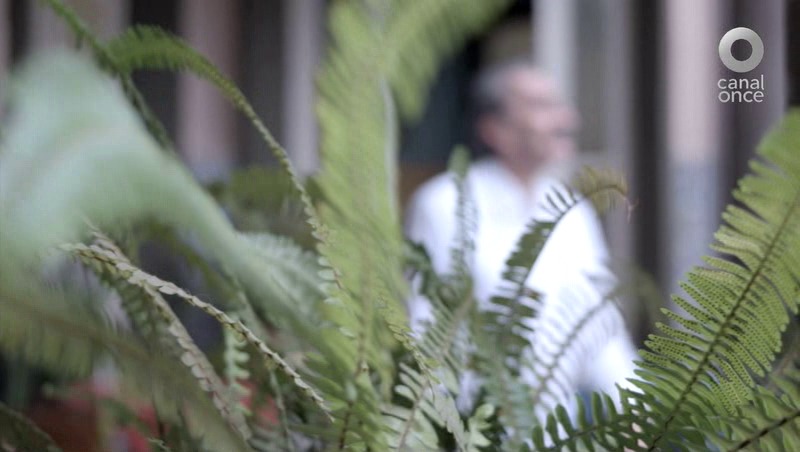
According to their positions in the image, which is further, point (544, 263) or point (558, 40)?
point (558, 40)

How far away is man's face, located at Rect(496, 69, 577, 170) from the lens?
6.07ft

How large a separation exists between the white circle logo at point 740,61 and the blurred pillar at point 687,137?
3.57 feet

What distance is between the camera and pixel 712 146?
1650mm

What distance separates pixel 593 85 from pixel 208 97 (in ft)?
4.03

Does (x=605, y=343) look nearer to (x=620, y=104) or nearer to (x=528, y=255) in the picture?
(x=528, y=255)

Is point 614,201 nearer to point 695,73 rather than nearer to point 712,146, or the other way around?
point 712,146

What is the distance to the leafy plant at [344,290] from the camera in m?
0.17

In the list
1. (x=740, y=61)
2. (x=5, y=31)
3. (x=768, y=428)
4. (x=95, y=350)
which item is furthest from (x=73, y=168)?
(x=5, y=31)

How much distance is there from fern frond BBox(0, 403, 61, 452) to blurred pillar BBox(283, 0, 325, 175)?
9.27 feet

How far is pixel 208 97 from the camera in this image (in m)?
2.97

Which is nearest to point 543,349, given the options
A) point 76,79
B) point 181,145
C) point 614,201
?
point 614,201

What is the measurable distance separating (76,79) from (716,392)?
215 millimetres

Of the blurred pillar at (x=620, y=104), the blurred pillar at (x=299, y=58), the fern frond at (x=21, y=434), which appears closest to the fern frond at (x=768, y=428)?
the fern frond at (x=21, y=434)

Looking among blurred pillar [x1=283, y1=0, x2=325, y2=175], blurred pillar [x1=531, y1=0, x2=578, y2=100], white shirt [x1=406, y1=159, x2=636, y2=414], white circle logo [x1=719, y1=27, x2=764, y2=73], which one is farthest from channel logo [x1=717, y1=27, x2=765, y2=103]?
blurred pillar [x1=283, y1=0, x2=325, y2=175]
